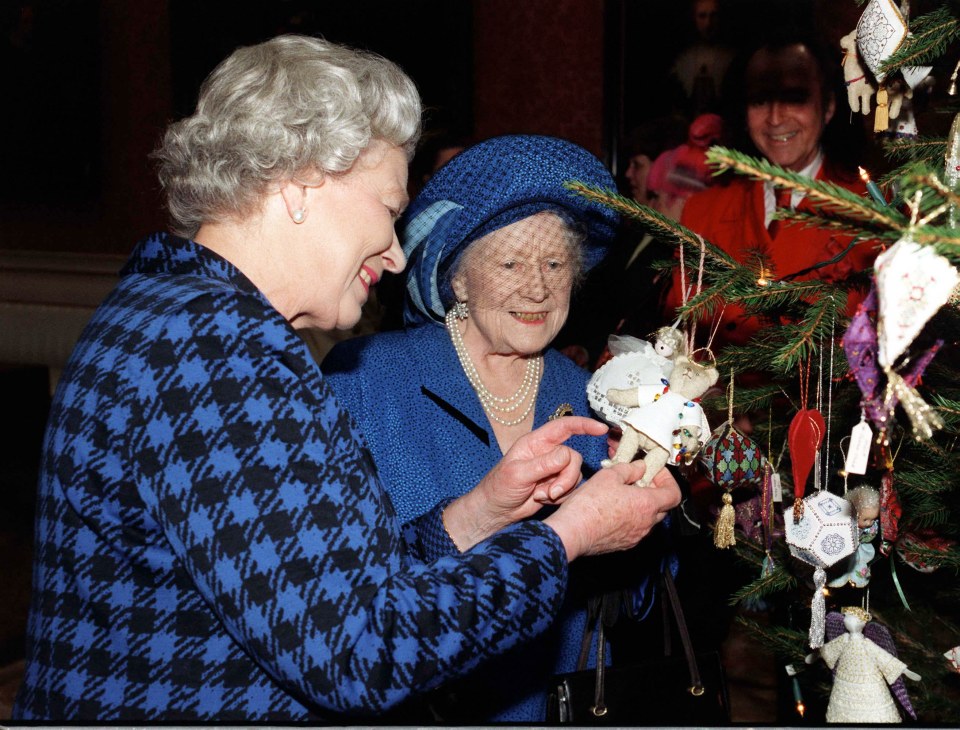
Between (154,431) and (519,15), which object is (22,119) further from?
(154,431)

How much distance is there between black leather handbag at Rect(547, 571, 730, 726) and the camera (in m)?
1.59

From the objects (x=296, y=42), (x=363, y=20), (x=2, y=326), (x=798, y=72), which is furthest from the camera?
(x=2, y=326)

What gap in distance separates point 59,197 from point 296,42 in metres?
4.18

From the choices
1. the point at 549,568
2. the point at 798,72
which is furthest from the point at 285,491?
the point at 798,72

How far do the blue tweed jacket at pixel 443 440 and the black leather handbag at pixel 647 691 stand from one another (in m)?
0.13

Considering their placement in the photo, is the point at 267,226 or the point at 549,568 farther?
the point at 267,226

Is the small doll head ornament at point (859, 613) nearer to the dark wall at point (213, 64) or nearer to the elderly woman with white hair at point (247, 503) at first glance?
the elderly woman with white hair at point (247, 503)

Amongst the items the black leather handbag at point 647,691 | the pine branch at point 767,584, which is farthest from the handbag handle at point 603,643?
the pine branch at point 767,584

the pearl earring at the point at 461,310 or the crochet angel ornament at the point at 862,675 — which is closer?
the crochet angel ornament at the point at 862,675

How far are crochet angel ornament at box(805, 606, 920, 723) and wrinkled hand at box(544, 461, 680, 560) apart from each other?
48cm

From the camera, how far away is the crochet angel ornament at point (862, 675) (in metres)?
1.54

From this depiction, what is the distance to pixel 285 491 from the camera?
0.98 m

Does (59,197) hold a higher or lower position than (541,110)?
lower

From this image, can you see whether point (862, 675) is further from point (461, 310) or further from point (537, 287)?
point (461, 310)
